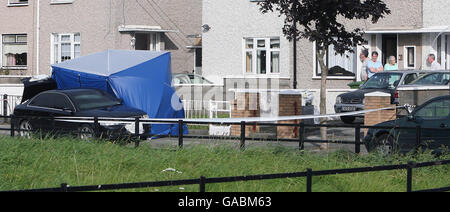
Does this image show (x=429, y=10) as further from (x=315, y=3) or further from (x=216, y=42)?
(x=315, y=3)

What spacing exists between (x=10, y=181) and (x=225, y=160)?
3170 mm

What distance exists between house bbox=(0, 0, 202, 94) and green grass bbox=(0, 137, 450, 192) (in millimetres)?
19389

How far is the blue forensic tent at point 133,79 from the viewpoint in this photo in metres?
19.9

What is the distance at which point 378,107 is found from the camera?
56.7 ft

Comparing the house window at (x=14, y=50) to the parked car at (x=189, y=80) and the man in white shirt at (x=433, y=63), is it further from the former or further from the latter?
the man in white shirt at (x=433, y=63)

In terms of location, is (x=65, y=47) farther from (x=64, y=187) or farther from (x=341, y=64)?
(x=64, y=187)

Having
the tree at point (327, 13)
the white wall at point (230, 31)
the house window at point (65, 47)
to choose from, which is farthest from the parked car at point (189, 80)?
the tree at point (327, 13)

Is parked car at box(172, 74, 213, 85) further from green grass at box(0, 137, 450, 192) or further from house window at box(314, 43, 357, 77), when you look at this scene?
green grass at box(0, 137, 450, 192)

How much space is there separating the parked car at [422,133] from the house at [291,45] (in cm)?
926

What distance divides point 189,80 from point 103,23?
222 inches

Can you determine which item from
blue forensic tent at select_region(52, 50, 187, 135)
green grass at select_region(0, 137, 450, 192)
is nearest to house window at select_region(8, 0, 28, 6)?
blue forensic tent at select_region(52, 50, 187, 135)
